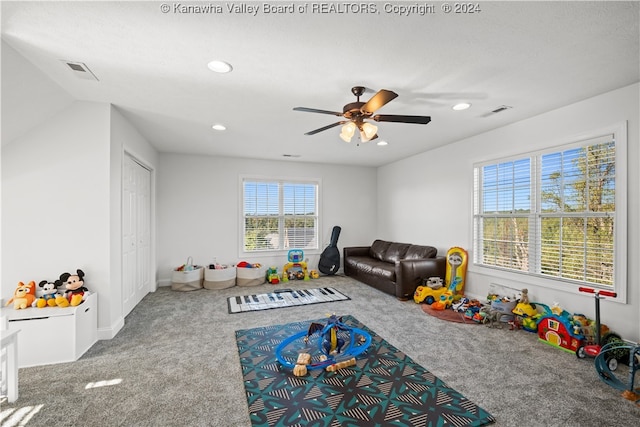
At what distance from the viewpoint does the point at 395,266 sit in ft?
15.4

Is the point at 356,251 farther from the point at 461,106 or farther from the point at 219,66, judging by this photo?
the point at 219,66

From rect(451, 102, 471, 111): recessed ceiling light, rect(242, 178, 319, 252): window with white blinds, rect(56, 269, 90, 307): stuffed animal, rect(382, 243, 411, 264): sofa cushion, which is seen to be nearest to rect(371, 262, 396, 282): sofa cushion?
rect(382, 243, 411, 264): sofa cushion

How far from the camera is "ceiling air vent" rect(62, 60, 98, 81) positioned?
7.49 feet

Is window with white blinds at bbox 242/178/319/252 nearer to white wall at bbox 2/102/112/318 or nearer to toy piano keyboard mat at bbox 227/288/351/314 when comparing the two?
toy piano keyboard mat at bbox 227/288/351/314

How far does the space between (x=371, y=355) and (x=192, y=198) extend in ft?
14.7

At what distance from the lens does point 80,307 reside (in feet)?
8.70

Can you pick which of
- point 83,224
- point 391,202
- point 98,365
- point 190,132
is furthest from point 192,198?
point 391,202

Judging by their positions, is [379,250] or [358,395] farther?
[379,250]

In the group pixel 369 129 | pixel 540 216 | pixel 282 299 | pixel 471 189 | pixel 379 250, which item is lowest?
pixel 282 299

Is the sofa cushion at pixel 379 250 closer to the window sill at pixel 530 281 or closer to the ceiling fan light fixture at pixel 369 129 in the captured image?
the window sill at pixel 530 281

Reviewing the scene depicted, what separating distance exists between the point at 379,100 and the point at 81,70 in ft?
8.32

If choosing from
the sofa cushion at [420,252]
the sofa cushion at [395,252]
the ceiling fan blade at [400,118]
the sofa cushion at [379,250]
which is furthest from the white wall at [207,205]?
the ceiling fan blade at [400,118]

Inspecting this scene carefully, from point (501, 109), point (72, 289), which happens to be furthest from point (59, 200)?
point (501, 109)

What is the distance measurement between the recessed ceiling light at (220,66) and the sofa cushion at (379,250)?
4629 millimetres
